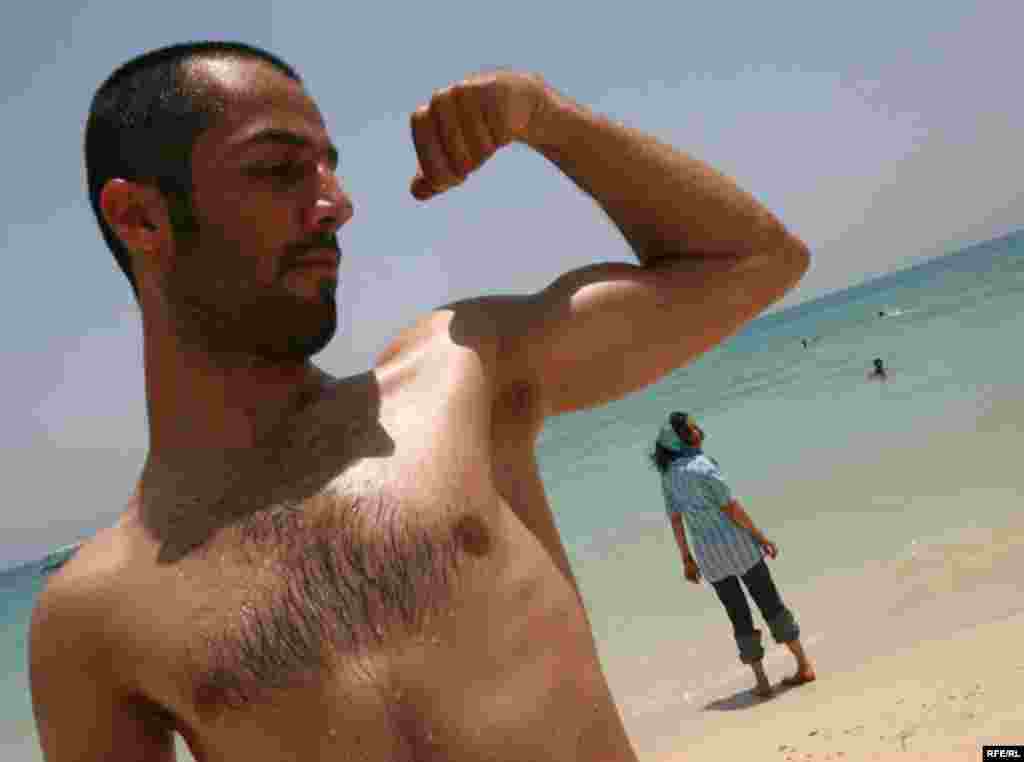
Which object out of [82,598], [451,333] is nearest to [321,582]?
[82,598]

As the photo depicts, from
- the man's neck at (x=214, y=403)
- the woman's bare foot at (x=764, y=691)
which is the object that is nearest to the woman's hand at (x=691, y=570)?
the woman's bare foot at (x=764, y=691)

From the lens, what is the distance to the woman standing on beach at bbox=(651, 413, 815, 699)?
237 inches

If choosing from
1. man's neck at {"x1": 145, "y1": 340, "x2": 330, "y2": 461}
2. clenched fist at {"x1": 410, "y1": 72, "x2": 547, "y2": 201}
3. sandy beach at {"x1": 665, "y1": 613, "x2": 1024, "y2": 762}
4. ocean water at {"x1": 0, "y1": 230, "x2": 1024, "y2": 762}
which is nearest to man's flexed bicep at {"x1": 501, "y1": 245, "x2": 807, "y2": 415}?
clenched fist at {"x1": 410, "y1": 72, "x2": 547, "y2": 201}

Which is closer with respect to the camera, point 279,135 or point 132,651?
point 132,651

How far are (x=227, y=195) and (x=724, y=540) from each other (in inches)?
196

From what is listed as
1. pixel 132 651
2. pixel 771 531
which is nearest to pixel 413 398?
pixel 132 651

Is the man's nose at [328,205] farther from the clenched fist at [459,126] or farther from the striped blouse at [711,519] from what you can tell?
the striped blouse at [711,519]

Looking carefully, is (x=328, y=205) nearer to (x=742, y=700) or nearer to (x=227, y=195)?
(x=227, y=195)

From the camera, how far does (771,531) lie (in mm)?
11078

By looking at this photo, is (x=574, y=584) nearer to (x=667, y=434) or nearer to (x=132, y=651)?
(x=132, y=651)

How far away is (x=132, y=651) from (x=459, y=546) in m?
0.50

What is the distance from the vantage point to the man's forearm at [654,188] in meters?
1.74

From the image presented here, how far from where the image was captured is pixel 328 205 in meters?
1.60

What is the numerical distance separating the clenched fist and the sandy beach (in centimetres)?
392
